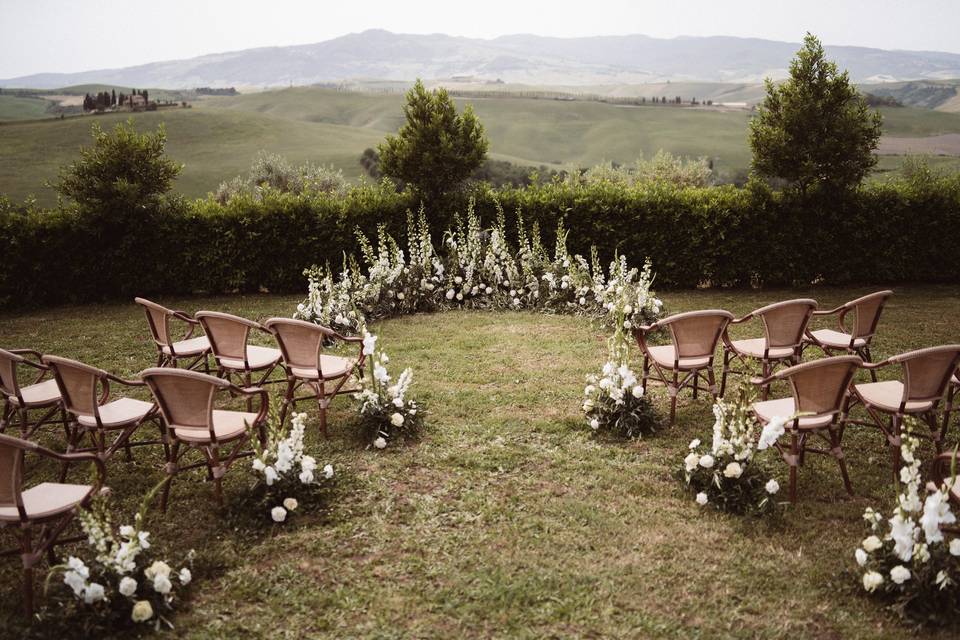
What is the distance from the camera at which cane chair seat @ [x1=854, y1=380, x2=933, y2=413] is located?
4.64 meters

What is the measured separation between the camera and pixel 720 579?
3.70 m

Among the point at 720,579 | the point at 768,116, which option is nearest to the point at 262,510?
the point at 720,579

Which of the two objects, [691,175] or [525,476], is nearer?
[525,476]

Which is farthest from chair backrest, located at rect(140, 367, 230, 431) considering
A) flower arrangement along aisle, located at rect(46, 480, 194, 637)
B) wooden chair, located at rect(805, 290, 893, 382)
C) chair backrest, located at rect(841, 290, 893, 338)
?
chair backrest, located at rect(841, 290, 893, 338)

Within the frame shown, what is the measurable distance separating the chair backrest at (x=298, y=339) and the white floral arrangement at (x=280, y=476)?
47.4 inches

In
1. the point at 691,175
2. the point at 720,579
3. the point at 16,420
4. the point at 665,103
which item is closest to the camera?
the point at 720,579

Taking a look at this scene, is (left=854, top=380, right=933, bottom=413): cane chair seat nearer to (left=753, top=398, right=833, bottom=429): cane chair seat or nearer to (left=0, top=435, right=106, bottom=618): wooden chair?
(left=753, top=398, right=833, bottom=429): cane chair seat

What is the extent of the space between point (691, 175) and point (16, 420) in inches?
1436

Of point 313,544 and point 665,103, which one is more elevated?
point 665,103

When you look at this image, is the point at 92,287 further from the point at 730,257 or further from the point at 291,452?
the point at 730,257

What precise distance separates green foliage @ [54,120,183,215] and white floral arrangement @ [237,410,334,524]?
8541 mm

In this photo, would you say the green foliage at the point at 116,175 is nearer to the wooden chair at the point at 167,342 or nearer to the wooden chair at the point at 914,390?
the wooden chair at the point at 167,342

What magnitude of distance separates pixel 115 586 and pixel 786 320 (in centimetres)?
540

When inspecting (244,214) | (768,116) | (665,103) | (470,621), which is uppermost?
(665,103)
